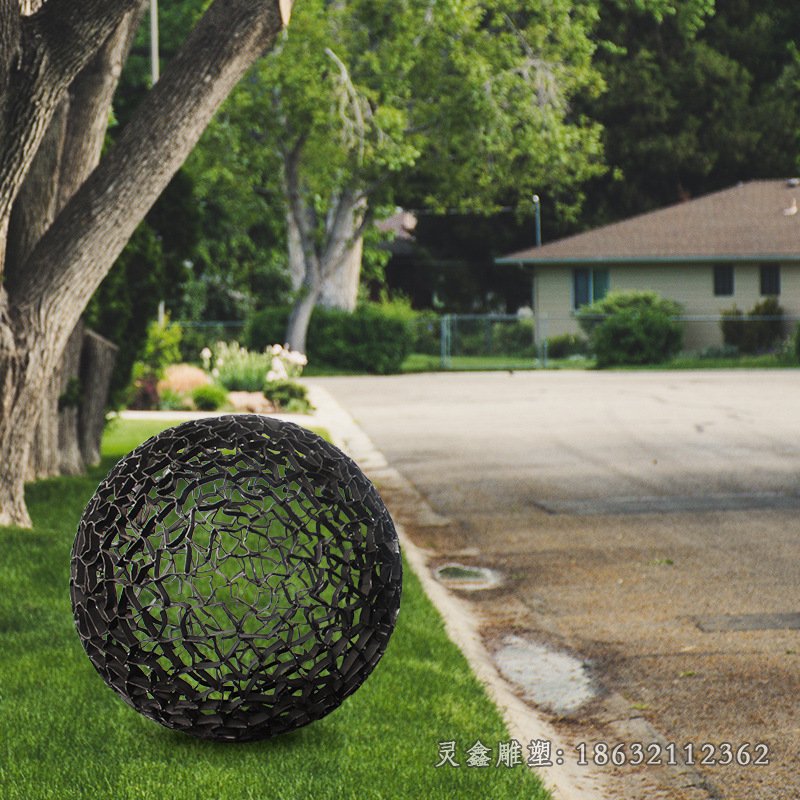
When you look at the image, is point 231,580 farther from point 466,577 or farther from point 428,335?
point 428,335

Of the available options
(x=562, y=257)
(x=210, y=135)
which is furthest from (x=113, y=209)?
(x=562, y=257)

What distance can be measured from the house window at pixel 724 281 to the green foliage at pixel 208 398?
2547 centimetres

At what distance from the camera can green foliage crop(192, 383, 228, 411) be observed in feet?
76.1

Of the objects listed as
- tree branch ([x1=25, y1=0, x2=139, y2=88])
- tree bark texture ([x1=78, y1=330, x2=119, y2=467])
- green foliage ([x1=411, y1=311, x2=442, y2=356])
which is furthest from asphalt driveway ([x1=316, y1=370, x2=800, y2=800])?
green foliage ([x1=411, y1=311, x2=442, y2=356])

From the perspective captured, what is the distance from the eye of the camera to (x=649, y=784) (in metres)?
4.95

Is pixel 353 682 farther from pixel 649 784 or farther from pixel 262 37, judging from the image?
pixel 262 37

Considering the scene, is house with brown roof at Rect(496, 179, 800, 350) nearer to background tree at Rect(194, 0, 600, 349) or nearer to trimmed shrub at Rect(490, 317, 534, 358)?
trimmed shrub at Rect(490, 317, 534, 358)

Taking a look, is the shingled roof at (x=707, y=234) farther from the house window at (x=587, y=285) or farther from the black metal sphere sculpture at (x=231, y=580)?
the black metal sphere sculpture at (x=231, y=580)

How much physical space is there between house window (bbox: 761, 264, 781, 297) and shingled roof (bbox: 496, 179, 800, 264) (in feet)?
2.73

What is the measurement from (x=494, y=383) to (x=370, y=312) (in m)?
7.56

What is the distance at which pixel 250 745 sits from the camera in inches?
204

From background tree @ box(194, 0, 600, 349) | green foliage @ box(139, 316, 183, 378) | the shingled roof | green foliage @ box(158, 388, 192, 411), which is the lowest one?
green foliage @ box(158, 388, 192, 411)

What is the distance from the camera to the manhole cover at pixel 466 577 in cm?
871

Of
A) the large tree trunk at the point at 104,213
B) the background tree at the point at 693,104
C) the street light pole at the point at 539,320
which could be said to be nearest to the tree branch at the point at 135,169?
the large tree trunk at the point at 104,213
